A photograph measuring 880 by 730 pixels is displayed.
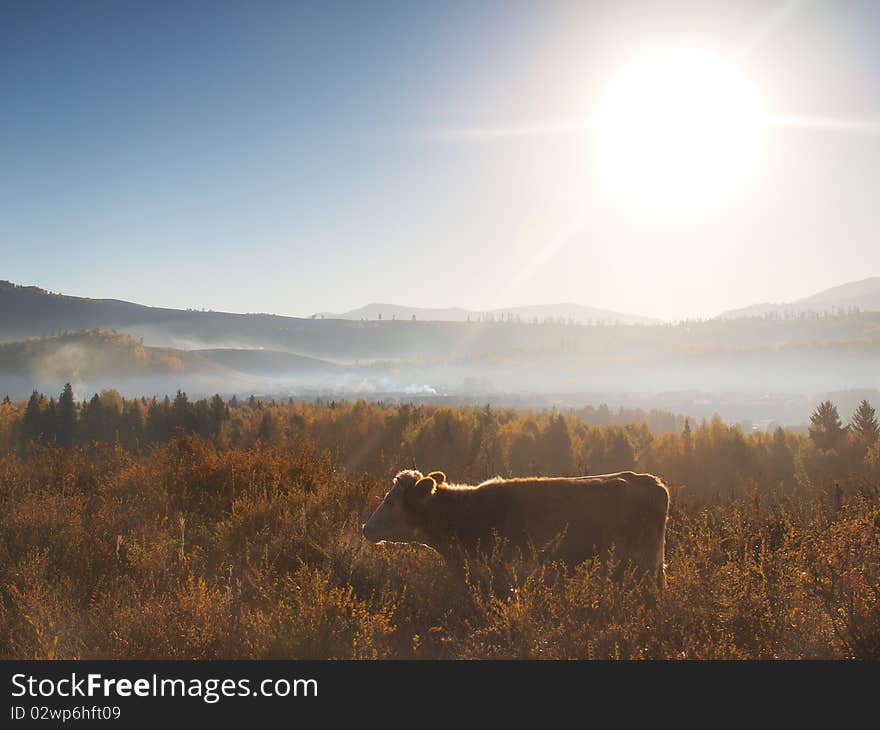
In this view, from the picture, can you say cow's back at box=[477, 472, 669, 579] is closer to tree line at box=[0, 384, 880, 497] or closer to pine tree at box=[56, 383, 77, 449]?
tree line at box=[0, 384, 880, 497]

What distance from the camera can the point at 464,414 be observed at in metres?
66.6

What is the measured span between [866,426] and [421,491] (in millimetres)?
66251

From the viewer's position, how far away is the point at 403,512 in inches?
320

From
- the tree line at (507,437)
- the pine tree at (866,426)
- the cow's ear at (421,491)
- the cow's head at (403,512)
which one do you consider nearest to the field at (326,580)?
the cow's head at (403,512)

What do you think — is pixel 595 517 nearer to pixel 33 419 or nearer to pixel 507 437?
pixel 33 419

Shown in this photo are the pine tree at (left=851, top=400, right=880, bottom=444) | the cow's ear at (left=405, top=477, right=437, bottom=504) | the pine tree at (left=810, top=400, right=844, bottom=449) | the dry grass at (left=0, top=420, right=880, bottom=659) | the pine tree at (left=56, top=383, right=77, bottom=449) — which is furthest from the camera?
the pine tree at (left=810, top=400, right=844, bottom=449)

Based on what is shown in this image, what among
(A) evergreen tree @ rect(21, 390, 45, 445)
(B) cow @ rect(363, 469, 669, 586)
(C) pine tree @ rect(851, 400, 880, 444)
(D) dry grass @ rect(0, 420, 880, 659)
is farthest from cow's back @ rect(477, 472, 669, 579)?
(C) pine tree @ rect(851, 400, 880, 444)

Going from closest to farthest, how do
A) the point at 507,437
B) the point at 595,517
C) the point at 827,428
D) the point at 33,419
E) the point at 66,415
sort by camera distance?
the point at 595,517, the point at 33,419, the point at 66,415, the point at 827,428, the point at 507,437

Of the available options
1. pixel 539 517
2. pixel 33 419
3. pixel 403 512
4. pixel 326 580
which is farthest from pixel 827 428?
pixel 33 419

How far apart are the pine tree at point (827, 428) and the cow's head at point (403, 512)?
204 feet

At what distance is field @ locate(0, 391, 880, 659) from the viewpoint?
208 inches
